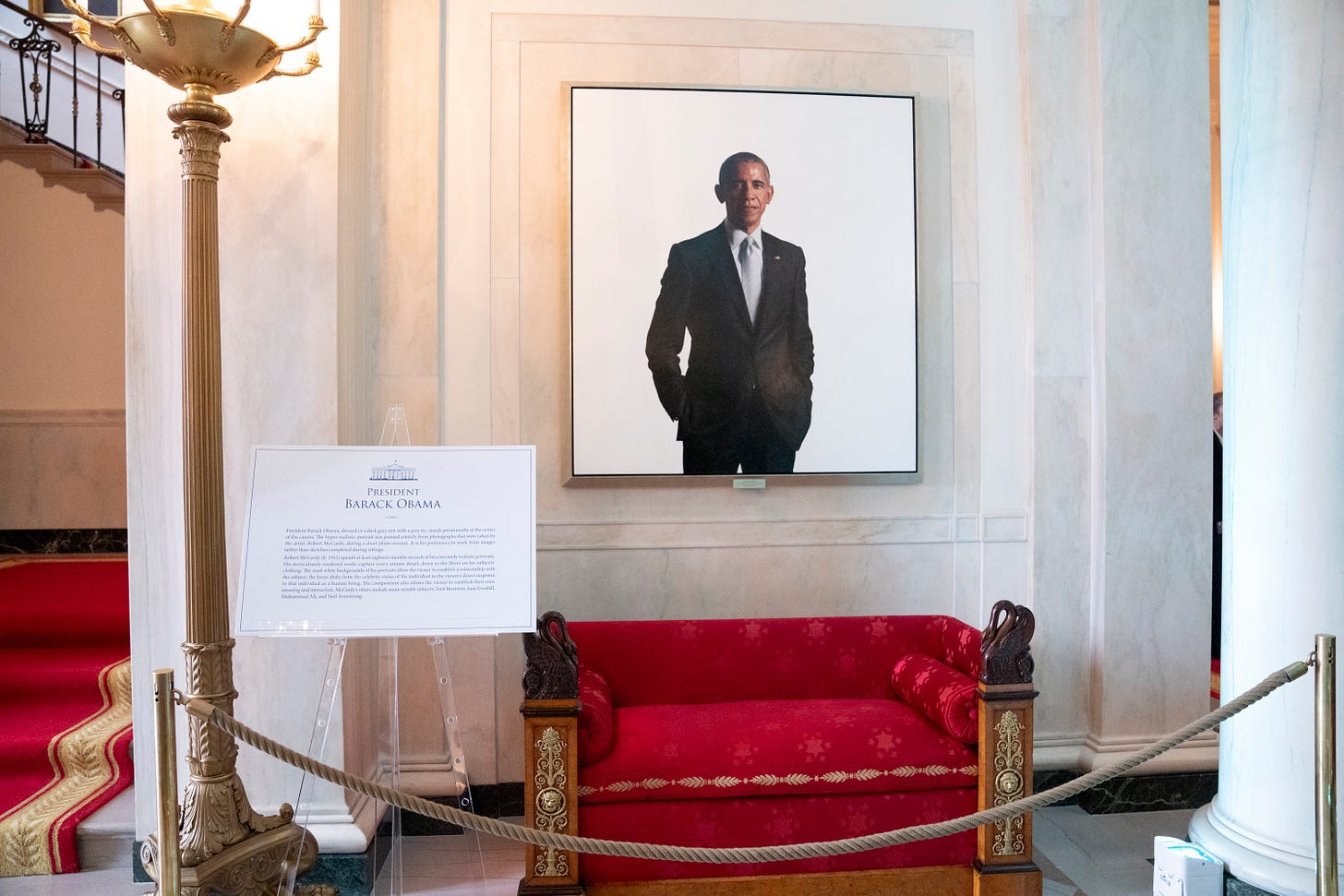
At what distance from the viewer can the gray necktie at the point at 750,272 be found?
164 inches

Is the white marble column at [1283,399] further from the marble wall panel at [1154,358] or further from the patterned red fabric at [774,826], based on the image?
the marble wall panel at [1154,358]

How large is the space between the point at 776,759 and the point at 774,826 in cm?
22

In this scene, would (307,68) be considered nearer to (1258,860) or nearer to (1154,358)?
(1154,358)

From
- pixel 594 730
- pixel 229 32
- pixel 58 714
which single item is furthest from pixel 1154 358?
pixel 58 714

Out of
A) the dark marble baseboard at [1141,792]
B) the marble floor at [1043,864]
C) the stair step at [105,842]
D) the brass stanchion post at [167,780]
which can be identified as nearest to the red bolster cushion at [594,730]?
the marble floor at [1043,864]

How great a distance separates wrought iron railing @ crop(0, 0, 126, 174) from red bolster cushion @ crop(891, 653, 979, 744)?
19.6ft

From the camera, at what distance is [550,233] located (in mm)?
4141

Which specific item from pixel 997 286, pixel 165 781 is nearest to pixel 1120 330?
pixel 997 286

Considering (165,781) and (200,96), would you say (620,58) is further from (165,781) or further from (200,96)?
(165,781)

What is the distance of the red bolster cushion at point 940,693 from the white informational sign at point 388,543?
152cm

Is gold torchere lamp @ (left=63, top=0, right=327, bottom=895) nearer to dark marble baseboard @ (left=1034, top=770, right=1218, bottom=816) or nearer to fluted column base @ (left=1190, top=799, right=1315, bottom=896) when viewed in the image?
fluted column base @ (left=1190, top=799, right=1315, bottom=896)

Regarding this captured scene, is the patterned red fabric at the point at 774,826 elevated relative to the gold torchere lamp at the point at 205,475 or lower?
lower

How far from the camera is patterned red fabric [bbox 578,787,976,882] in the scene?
3240mm

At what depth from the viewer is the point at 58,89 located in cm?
710
